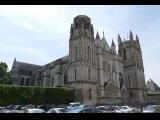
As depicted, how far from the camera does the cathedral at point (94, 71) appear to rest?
37.9 m

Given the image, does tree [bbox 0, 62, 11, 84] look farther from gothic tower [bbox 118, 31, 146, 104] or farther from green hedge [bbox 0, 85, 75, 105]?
gothic tower [bbox 118, 31, 146, 104]

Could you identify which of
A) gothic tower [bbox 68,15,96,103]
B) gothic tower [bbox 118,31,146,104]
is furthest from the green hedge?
gothic tower [bbox 118,31,146,104]

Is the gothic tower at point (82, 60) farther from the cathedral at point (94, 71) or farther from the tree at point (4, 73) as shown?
the tree at point (4, 73)

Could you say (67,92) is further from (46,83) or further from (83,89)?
(46,83)

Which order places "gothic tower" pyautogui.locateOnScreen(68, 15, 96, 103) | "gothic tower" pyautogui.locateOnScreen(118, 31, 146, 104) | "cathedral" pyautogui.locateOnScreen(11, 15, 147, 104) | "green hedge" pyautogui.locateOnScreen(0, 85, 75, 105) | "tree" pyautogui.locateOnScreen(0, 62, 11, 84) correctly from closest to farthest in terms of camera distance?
"green hedge" pyautogui.locateOnScreen(0, 85, 75, 105) < "gothic tower" pyautogui.locateOnScreen(68, 15, 96, 103) < "cathedral" pyautogui.locateOnScreen(11, 15, 147, 104) < "tree" pyautogui.locateOnScreen(0, 62, 11, 84) < "gothic tower" pyautogui.locateOnScreen(118, 31, 146, 104)

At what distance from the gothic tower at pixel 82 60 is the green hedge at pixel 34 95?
8.29 feet

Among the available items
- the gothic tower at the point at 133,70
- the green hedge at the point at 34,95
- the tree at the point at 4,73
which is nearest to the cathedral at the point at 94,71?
the gothic tower at the point at 133,70

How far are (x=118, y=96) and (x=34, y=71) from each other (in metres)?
30.0

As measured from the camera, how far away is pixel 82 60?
37.9m

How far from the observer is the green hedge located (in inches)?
1228

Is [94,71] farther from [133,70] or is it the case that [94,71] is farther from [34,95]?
[133,70]

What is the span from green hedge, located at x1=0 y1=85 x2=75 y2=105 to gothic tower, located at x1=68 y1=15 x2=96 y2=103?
2527mm

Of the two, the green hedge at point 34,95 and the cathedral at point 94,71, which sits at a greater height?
the cathedral at point 94,71

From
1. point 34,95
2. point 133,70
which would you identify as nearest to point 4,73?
point 34,95
